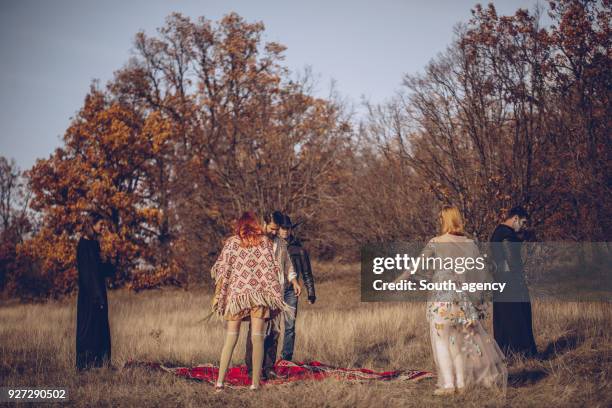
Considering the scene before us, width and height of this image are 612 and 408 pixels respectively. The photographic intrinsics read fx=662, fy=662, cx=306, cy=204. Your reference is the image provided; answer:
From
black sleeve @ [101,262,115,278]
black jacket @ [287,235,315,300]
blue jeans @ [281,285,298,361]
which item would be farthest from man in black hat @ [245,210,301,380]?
black sleeve @ [101,262,115,278]

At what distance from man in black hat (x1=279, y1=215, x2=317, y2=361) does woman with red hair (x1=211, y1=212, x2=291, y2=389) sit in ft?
3.52

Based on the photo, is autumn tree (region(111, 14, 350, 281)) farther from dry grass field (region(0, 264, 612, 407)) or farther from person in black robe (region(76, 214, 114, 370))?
person in black robe (region(76, 214, 114, 370))

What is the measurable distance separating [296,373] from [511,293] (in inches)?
116

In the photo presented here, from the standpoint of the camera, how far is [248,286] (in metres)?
7.39

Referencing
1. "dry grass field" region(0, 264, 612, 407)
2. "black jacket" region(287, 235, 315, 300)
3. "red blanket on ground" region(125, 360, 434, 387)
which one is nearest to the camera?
"dry grass field" region(0, 264, 612, 407)

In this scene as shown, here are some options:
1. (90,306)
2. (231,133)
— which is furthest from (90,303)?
(231,133)

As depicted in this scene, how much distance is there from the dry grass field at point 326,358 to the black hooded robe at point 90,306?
297 millimetres

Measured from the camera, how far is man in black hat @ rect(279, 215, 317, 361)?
348 inches

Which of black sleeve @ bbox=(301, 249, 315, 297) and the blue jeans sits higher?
black sleeve @ bbox=(301, 249, 315, 297)

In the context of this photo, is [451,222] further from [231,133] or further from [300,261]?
[231,133]

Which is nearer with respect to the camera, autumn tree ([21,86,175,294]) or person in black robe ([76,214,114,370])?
person in black robe ([76,214,114,370])

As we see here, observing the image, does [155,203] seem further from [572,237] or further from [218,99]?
[572,237]

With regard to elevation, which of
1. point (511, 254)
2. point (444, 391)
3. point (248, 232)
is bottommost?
point (444, 391)

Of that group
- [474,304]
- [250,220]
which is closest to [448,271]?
[474,304]
